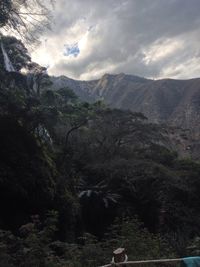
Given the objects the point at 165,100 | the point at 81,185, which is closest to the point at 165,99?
the point at 165,100

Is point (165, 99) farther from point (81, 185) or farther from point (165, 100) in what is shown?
point (81, 185)

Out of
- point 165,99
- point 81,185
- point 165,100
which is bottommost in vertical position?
point 81,185

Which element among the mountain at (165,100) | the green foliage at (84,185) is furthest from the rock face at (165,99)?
the green foliage at (84,185)

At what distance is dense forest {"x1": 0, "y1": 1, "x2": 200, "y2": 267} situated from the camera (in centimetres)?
840

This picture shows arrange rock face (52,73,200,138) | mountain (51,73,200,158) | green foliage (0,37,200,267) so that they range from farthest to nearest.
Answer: rock face (52,73,200,138), mountain (51,73,200,158), green foliage (0,37,200,267)

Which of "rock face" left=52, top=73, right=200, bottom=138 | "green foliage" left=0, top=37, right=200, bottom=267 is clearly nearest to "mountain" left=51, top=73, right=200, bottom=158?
"rock face" left=52, top=73, right=200, bottom=138

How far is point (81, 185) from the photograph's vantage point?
64.4ft

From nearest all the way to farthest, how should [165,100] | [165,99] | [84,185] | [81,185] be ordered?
[81,185] → [84,185] → [165,100] → [165,99]

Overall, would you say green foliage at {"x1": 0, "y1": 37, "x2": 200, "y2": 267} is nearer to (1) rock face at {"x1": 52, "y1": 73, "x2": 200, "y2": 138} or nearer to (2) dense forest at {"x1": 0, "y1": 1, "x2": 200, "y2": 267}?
(2) dense forest at {"x1": 0, "y1": 1, "x2": 200, "y2": 267}

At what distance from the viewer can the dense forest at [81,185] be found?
8.40 meters

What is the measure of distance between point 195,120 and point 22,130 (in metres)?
107

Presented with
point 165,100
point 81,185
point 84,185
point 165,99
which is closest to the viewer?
point 81,185

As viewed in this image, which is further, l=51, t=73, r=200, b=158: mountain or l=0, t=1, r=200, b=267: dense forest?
l=51, t=73, r=200, b=158: mountain

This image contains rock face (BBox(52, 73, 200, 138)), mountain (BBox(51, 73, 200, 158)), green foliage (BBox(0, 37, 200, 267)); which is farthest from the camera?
rock face (BBox(52, 73, 200, 138))
